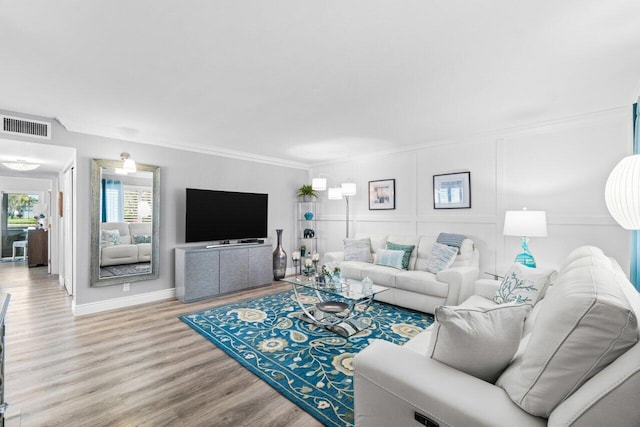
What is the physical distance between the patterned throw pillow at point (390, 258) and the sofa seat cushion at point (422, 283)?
0.81 feet

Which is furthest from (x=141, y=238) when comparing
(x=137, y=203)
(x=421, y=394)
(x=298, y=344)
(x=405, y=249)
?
(x=421, y=394)

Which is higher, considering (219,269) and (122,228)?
(122,228)

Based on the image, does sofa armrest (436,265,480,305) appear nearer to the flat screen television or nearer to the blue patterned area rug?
the blue patterned area rug

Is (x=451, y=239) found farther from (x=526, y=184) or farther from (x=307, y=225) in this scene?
(x=307, y=225)

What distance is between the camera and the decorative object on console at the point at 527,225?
129 inches

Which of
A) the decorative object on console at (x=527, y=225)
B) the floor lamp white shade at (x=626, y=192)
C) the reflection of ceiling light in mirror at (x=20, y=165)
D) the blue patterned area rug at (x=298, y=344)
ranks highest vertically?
the reflection of ceiling light in mirror at (x=20, y=165)

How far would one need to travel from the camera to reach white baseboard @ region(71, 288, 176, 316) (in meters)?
3.79

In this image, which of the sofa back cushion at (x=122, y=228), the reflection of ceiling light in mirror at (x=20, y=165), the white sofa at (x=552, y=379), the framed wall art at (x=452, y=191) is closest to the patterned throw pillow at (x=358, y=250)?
the framed wall art at (x=452, y=191)

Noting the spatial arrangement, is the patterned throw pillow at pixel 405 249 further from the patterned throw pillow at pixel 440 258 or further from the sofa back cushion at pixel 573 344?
the sofa back cushion at pixel 573 344

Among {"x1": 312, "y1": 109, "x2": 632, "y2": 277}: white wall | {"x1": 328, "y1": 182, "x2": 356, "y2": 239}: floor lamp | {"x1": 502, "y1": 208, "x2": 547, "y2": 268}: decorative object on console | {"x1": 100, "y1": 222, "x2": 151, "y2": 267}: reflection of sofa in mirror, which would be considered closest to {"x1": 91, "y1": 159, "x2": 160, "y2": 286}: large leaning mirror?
{"x1": 100, "y1": 222, "x2": 151, "y2": 267}: reflection of sofa in mirror

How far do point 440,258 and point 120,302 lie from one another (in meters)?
4.44

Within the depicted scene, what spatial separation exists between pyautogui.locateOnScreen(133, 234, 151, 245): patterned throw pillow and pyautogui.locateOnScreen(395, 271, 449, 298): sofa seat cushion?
143 inches

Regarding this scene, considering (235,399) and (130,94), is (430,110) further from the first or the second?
(235,399)

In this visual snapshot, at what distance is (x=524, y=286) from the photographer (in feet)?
7.63
